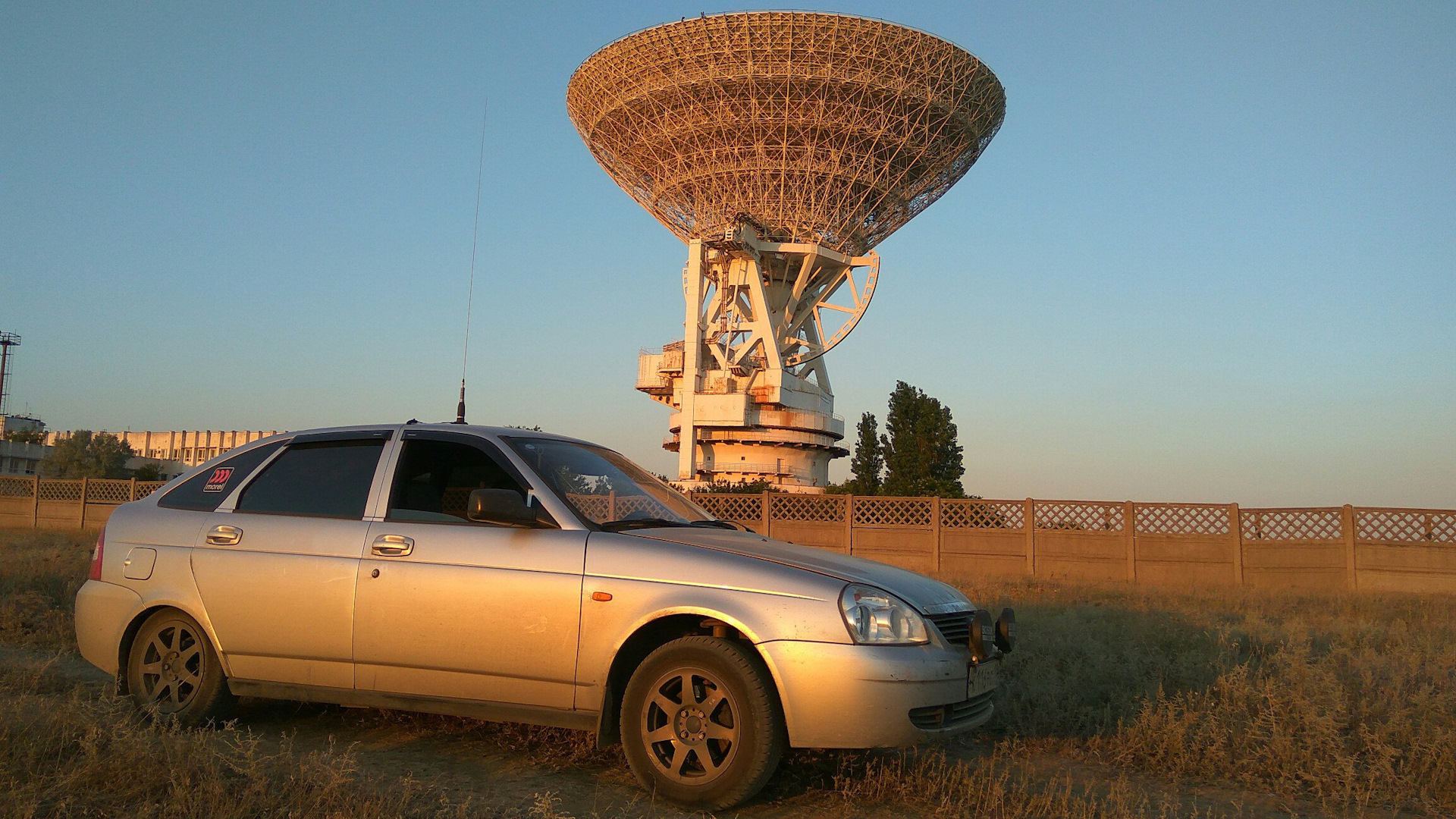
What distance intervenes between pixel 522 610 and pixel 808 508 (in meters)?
16.7

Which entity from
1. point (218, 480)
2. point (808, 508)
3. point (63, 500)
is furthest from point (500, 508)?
point (63, 500)

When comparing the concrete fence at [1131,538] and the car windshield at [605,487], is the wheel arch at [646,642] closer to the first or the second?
the car windshield at [605,487]

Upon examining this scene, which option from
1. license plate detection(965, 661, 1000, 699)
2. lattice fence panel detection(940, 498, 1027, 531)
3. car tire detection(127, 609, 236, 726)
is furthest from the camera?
lattice fence panel detection(940, 498, 1027, 531)

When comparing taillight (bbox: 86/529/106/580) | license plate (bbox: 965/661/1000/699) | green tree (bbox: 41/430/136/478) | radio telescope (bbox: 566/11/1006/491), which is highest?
radio telescope (bbox: 566/11/1006/491)

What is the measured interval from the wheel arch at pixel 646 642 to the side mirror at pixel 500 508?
2.49 feet

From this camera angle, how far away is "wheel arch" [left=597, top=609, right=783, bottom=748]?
4105 millimetres

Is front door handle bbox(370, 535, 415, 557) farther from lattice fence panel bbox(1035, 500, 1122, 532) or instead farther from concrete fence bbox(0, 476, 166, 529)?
concrete fence bbox(0, 476, 166, 529)

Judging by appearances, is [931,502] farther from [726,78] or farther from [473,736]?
[726,78]

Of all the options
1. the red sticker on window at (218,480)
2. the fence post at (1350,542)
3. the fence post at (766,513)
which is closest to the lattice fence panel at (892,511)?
the fence post at (766,513)

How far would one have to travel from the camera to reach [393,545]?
473cm

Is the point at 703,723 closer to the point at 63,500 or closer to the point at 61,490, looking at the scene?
the point at 63,500

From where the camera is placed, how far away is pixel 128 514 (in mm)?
5527

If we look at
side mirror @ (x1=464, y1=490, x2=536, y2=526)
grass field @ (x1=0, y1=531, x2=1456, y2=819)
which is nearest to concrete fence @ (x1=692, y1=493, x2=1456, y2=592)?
grass field @ (x1=0, y1=531, x2=1456, y2=819)

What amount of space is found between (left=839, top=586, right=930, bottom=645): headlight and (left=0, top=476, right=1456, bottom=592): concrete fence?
1401cm
